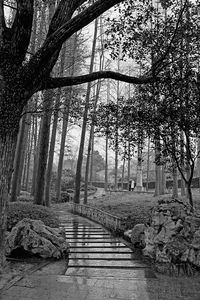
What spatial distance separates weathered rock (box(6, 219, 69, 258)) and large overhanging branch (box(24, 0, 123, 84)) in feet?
11.9

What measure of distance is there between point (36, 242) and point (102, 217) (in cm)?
532

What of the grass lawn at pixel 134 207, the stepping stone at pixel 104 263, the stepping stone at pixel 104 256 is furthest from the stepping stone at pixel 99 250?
the grass lawn at pixel 134 207

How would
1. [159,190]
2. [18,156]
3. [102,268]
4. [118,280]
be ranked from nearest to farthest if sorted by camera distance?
[118,280] < [102,268] < [18,156] < [159,190]

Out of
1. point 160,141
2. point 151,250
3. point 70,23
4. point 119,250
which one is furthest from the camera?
point 160,141

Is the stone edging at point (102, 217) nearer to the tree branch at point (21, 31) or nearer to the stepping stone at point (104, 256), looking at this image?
the stepping stone at point (104, 256)

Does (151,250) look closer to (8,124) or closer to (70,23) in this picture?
A: (8,124)

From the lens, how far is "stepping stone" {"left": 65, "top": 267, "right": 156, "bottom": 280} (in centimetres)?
480

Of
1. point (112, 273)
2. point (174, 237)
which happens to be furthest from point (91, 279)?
point (174, 237)

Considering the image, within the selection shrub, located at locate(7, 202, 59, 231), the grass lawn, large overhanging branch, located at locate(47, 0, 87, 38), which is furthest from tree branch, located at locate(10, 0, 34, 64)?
shrub, located at locate(7, 202, 59, 231)

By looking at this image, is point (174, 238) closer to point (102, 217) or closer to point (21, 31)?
point (21, 31)

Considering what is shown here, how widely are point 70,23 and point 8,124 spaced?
1.85 meters

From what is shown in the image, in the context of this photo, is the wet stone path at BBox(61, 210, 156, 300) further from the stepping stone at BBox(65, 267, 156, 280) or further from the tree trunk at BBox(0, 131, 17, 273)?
the tree trunk at BBox(0, 131, 17, 273)

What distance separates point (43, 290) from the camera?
405 centimetres

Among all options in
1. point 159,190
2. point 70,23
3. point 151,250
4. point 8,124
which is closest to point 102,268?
point 151,250
